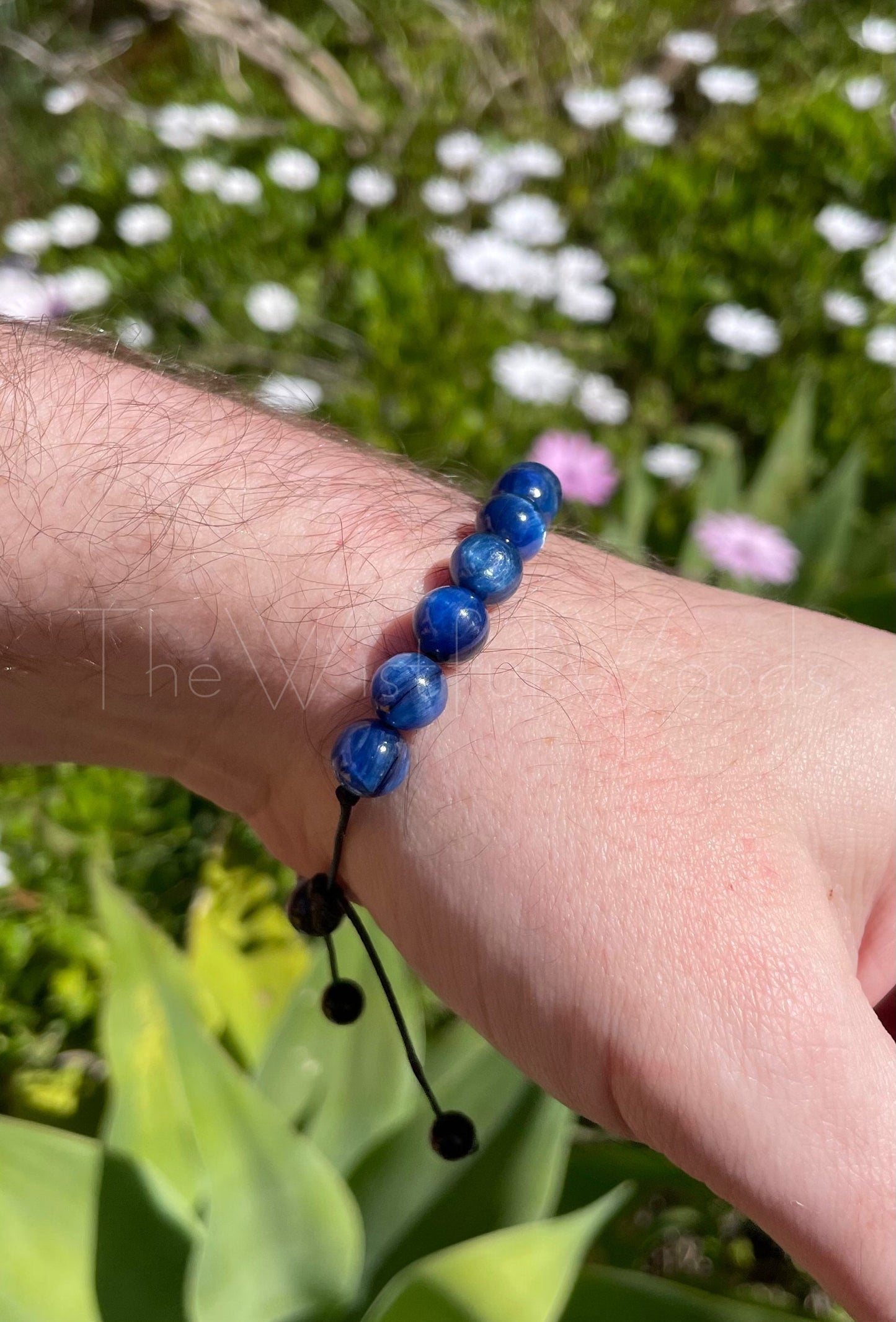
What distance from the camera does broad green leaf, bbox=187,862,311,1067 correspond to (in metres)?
1.21

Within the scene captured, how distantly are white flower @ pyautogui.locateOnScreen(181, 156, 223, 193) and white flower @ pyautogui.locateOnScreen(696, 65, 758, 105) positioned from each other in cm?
118

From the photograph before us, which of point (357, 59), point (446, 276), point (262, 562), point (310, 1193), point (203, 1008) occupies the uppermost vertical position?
point (357, 59)

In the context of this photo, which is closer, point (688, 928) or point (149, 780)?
point (688, 928)

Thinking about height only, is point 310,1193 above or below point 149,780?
above

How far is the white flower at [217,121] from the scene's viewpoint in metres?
2.22

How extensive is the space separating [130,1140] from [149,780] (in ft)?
2.19

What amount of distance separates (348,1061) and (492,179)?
182cm

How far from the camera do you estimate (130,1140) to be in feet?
3.03

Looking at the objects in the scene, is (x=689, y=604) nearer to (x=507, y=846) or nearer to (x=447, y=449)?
(x=507, y=846)

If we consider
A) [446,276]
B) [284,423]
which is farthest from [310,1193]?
[446,276]

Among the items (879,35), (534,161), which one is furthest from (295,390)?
(879,35)

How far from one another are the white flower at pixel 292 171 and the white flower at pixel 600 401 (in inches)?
30.9

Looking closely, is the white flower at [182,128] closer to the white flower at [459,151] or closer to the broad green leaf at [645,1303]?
the white flower at [459,151]

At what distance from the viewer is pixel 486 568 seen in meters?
0.72
